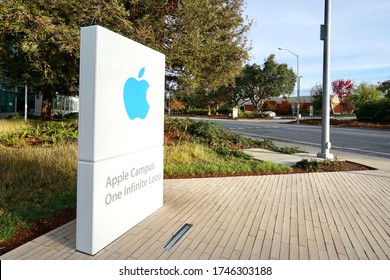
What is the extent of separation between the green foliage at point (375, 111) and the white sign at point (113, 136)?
32891mm

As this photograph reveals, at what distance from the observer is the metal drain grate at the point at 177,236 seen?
3391mm

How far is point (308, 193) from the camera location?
→ 5.77 metres

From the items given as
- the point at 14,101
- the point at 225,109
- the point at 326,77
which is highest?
the point at 225,109

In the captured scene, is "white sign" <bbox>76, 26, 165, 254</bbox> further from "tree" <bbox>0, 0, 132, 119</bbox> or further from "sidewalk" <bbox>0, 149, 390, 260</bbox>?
"tree" <bbox>0, 0, 132, 119</bbox>

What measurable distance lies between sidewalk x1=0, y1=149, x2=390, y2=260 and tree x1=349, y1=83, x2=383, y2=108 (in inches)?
1965

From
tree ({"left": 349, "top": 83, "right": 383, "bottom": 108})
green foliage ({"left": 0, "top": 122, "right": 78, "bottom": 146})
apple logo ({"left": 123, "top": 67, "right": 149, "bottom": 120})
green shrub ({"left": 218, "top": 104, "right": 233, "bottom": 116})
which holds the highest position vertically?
tree ({"left": 349, "top": 83, "right": 383, "bottom": 108})

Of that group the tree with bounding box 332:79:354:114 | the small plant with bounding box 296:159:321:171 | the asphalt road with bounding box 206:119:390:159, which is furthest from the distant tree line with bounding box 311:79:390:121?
the small plant with bounding box 296:159:321:171

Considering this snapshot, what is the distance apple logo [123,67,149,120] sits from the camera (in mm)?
3533

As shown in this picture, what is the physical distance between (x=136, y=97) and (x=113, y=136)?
735 millimetres

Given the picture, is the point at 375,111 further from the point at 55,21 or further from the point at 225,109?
the point at 225,109

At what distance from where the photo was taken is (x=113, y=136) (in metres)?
3.26

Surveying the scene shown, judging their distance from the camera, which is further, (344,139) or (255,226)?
(344,139)

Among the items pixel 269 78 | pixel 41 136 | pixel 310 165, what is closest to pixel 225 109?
pixel 269 78

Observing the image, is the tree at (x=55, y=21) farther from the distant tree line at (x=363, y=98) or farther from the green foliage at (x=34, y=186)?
the distant tree line at (x=363, y=98)
